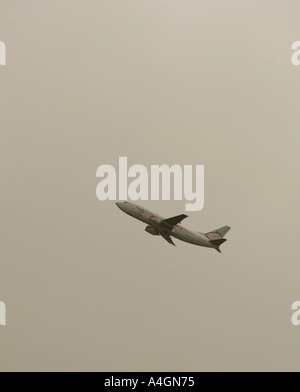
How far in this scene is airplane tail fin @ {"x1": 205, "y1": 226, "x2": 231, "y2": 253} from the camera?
208 ft

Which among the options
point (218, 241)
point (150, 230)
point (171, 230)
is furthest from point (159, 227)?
point (218, 241)

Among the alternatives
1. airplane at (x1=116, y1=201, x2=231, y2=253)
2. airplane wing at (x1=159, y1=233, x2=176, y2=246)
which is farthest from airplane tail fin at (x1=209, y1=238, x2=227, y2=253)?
airplane wing at (x1=159, y1=233, x2=176, y2=246)

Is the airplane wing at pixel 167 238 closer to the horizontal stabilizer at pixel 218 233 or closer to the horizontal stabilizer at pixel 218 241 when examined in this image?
the horizontal stabilizer at pixel 218 233

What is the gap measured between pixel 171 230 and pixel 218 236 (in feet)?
13.6

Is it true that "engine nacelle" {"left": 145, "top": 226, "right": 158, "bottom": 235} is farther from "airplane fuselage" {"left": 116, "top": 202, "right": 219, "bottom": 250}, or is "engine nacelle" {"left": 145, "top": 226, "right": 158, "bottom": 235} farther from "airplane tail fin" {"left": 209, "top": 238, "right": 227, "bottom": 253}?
"airplane tail fin" {"left": 209, "top": 238, "right": 227, "bottom": 253}

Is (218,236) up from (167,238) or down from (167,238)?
up

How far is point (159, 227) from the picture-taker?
6266 centimetres

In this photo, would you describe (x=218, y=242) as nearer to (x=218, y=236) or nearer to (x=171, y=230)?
(x=218, y=236)

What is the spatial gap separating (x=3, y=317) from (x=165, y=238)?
14.7 meters

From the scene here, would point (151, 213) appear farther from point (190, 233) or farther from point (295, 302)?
point (295, 302)

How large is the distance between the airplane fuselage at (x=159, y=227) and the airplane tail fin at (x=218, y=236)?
0.23 metres

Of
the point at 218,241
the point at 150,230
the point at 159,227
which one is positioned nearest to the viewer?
the point at 159,227

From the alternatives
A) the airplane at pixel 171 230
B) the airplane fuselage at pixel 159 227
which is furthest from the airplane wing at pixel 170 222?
the airplane fuselage at pixel 159 227
